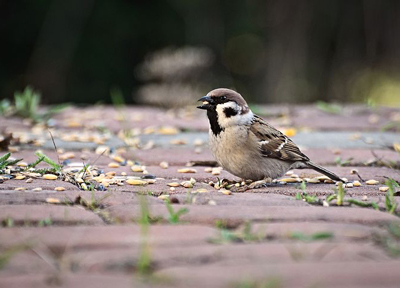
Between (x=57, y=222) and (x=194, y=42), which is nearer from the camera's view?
(x=57, y=222)

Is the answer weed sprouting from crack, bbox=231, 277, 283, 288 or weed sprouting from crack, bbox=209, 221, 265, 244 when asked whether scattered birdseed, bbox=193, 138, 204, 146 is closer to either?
weed sprouting from crack, bbox=209, 221, 265, 244

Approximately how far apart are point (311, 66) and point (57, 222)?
743 centimetres

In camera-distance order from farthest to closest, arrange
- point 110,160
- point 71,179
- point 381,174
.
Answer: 1. point 110,160
2. point 381,174
3. point 71,179

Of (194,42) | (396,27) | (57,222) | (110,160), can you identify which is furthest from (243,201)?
(194,42)

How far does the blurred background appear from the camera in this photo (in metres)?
8.90

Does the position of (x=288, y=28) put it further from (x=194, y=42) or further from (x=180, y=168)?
(x=180, y=168)

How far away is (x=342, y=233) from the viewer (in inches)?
85.7

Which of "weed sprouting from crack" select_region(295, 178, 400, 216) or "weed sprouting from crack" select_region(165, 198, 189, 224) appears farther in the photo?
"weed sprouting from crack" select_region(295, 178, 400, 216)

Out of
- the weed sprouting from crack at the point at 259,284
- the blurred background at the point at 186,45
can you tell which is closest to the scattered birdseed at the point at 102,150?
the weed sprouting from crack at the point at 259,284

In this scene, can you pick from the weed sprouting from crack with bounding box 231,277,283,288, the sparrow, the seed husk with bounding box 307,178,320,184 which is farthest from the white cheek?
the weed sprouting from crack with bounding box 231,277,283,288

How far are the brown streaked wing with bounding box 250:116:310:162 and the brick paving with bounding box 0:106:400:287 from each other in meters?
0.22

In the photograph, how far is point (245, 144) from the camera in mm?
3750

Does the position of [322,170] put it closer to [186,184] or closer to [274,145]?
[274,145]

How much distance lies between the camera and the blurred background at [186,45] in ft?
29.2
